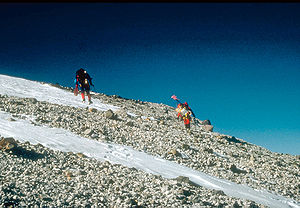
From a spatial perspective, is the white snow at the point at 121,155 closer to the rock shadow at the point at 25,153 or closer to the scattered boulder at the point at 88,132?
the scattered boulder at the point at 88,132

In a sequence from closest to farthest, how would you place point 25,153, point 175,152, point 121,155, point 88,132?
point 25,153 < point 121,155 < point 88,132 < point 175,152

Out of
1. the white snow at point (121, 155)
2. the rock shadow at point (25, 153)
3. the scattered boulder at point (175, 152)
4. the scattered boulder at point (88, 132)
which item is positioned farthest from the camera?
the scattered boulder at point (175, 152)

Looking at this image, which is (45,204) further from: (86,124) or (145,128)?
(145,128)

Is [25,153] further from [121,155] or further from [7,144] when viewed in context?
[121,155]

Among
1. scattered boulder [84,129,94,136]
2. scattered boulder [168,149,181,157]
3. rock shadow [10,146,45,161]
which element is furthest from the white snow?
rock shadow [10,146,45,161]

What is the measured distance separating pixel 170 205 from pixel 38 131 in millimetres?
8563

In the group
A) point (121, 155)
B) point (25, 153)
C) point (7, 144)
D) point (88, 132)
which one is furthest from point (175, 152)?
point (7, 144)

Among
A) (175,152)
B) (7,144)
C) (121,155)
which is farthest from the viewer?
(175,152)

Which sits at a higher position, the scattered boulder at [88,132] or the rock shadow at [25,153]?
the scattered boulder at [88,132]

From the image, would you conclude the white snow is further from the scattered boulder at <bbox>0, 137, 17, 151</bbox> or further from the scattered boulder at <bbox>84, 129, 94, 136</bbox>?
the scattered boulder at <bbox>0, 137, 17, 151</bbox>

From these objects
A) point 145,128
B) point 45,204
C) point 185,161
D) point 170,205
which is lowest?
point 45,204

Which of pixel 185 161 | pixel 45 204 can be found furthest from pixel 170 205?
pixel 185 161

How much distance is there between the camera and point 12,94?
78.8ft

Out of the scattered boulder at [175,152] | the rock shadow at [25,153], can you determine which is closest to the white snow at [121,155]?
the scattered boulder at [175,152]
